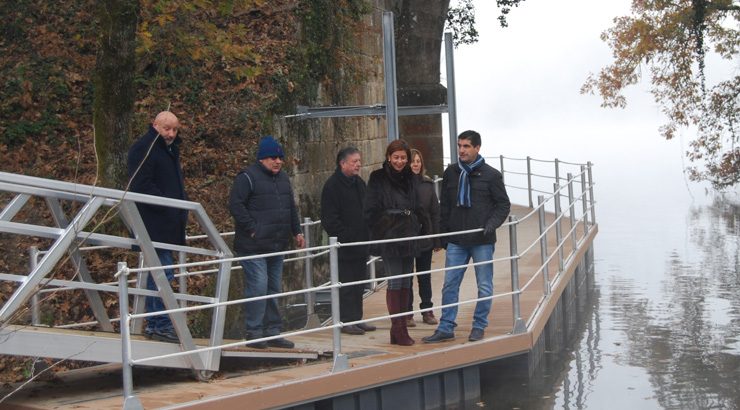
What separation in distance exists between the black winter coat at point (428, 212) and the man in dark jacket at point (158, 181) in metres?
2.57

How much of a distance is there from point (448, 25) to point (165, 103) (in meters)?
16.4

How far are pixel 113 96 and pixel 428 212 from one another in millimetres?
3317

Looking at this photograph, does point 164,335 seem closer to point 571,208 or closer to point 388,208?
point 388,208

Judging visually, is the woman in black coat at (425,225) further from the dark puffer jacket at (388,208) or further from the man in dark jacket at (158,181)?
the man in dark jacket at (158,181)

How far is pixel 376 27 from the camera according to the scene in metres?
21.8

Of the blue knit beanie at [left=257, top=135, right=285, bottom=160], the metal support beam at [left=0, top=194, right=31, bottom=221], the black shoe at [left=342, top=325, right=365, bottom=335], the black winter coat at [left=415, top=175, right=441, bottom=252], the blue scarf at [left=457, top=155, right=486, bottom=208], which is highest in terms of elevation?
the blue knit beanie at [left=257, top=135, right=285, bottom=160]

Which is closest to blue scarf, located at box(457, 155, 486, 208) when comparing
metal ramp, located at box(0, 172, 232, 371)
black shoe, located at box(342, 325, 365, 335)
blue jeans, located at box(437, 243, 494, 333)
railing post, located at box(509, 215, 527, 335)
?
blue jeans, located at box(437, 243, 494, 333)

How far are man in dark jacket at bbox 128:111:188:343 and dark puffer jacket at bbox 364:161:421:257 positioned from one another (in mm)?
1941

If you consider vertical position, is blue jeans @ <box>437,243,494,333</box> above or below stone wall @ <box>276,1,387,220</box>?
below

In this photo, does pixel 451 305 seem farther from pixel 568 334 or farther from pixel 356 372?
pixel 568 334

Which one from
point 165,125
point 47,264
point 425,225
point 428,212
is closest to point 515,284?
point 425,225

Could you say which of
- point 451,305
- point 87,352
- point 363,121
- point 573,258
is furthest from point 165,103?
point 87,352

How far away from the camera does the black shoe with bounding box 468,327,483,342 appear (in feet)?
39.3

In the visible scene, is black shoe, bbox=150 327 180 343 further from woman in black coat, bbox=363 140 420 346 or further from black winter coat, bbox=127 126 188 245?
woman in black coat, bbox=363 140 420 346
